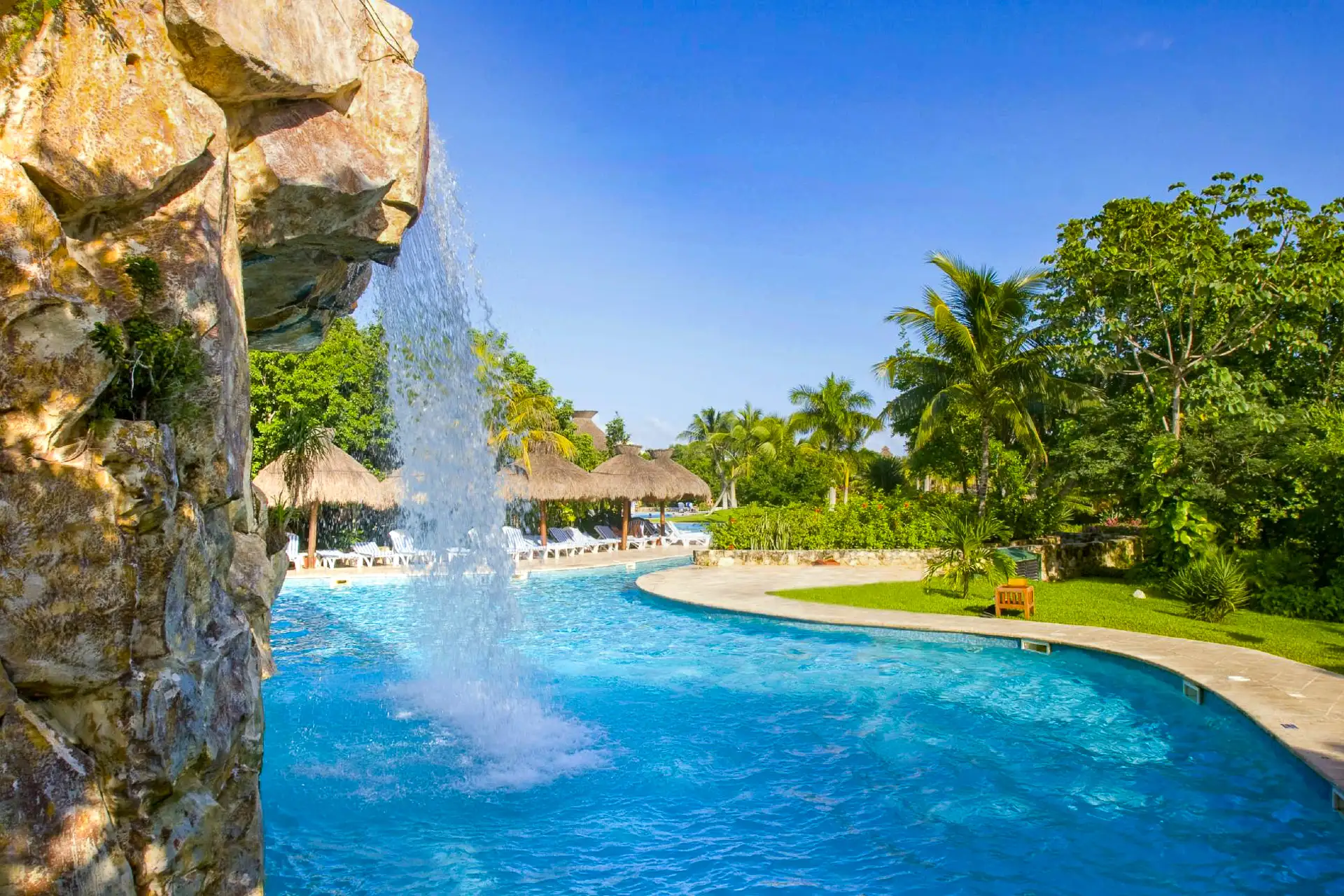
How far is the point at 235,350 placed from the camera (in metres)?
5.07

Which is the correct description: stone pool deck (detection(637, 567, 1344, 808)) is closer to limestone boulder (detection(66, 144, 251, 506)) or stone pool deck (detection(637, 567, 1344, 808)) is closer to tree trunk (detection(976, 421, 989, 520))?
tree trunk (detection(976, 421, 989, 520))

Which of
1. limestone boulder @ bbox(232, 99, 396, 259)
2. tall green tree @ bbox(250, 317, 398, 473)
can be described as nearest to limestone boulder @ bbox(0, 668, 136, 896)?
limestone boulder @ bbox(232, 99, 396, 259)

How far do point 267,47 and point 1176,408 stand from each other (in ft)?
53.7

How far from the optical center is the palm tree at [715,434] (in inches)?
2270

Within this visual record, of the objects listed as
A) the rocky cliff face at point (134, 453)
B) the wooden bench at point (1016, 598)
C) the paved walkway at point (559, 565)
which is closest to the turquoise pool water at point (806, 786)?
the wooden bench at point (1016, 598)

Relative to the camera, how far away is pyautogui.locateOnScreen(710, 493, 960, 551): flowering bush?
20797 millimetres

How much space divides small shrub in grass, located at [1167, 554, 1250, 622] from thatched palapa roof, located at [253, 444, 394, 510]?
18.0 meters

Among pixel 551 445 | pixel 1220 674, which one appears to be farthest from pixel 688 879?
pixel 551 445

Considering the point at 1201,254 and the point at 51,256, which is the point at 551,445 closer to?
the point at 1201,254

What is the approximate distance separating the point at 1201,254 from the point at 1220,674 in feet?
31.1

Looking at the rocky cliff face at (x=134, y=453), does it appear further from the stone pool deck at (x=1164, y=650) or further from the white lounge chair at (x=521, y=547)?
the white lounge chair at (x=521, y=547)

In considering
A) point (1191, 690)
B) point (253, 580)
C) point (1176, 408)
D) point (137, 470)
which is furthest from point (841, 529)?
point (137, 470)

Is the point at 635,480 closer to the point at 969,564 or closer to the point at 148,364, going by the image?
the point at 969,564

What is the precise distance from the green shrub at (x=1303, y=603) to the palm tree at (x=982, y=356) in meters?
7.01
